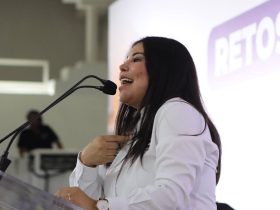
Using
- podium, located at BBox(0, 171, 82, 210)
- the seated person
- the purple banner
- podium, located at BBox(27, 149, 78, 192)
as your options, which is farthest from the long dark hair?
the seated person

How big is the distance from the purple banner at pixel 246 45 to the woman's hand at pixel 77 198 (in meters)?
1.38

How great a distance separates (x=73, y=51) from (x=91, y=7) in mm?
1738

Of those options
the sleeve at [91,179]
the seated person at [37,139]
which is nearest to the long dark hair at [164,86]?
the sleeve at [91,179]

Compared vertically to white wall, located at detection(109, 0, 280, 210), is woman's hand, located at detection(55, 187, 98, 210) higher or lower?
lower

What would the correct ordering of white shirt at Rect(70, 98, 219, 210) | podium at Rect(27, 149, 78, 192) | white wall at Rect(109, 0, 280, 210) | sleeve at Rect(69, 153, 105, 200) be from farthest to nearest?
podium at Rect(27, 149, 78, 192)
white wall at Rect(109, 0, 280, 210)
sleeve at Rect(69, 153, 105, 200)
white shirt at Rect(70, 98, 219, 210)

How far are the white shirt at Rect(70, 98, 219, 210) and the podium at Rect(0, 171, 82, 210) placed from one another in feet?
0.53

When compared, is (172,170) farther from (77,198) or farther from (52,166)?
(52,166)

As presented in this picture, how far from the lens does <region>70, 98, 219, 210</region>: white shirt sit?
1521 mm


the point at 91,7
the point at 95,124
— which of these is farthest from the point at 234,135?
the point at 91,7

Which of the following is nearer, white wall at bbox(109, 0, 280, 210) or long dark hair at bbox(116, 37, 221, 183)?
long dark hair at bbox(116, 37, 221, 183)

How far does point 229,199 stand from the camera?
3.09 metres

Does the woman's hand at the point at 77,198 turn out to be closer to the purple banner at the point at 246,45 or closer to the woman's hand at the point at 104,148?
the woman's hand at the point at 104,148

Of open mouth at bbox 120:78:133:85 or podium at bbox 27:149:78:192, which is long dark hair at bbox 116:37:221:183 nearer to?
open mouth at bbox 120:78:133:85

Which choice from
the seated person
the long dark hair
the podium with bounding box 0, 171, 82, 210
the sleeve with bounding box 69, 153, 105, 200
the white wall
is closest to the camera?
the podium with bounding box 0, 171, 82, 210
